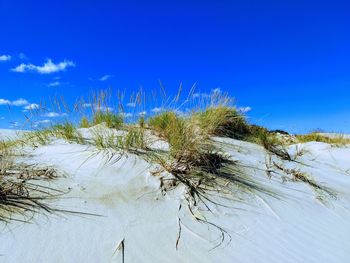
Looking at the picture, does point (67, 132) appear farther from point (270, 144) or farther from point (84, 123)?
point (270, 144)

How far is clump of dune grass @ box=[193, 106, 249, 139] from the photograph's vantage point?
5.03 metres

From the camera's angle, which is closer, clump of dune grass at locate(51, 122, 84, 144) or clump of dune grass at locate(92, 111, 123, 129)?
clump of dune grass at locate(51, 122, 84, 144)

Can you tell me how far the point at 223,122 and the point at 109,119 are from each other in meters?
1.84

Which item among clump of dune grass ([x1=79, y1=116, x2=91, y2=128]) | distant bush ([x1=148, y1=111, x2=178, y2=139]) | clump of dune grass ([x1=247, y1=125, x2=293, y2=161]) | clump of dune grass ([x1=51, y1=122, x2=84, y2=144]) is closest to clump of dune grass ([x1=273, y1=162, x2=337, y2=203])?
clump of dune grass ([x1=247, y1=125, x2=293, y2=161])

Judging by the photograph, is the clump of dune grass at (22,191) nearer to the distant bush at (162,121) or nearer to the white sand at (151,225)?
the white sand at (151,225)

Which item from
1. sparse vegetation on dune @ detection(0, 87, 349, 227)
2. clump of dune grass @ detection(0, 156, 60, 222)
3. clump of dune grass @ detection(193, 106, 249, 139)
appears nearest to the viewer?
clump of dune grass @ detection(0, 156, 60, 222)

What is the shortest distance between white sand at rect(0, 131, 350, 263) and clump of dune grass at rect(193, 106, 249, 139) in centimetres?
170

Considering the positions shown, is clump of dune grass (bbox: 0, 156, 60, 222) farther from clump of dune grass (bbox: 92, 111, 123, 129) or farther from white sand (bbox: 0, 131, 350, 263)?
clump of dune grass (bbox: 92, 111, 123, 129)

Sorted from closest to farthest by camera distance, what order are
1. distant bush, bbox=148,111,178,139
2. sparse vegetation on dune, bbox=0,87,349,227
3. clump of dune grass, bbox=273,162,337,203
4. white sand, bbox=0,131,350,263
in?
white sand, bbox=0,131,350,263 → sparse vegetation on dune, bbox=0,87,349,227 → clump of dune grass, bbox=273,162,337,203 → distant bush, bbox=148,111,178,139

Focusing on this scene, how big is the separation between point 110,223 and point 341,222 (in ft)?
6.06

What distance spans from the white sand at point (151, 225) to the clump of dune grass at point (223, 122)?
5.57 feet

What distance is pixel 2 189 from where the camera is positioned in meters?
2.34

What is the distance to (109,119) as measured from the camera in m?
4.47

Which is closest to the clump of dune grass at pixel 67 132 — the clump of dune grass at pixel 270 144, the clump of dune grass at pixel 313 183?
the clump of dune grass at pixel 313 183
